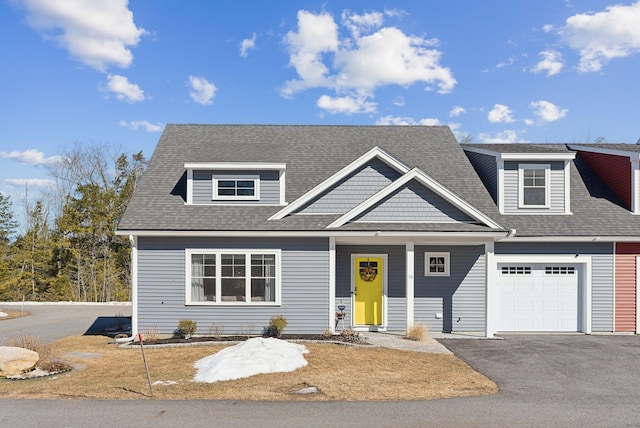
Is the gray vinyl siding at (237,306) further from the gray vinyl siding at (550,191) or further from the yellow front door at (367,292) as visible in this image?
the gray vinyl siding at (550,191)

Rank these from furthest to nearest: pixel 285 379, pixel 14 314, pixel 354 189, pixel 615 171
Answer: pixel 14 314, pixel 615 171, pixel 354 189, pixel 285 379

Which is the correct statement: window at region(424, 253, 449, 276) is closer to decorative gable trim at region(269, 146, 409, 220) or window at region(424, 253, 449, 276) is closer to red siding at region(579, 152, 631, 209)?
decorative gable trim at region(269, 146, 409, 220)

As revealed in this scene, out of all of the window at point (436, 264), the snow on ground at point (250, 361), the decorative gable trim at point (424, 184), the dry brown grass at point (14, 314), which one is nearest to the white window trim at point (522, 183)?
the decorative gable trim at point (424, 184)

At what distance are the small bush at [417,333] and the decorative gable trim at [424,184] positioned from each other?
359 centimetres

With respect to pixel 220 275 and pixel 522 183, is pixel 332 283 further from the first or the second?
pixel 522 183

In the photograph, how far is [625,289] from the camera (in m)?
14.8

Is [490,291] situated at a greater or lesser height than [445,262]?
lesser

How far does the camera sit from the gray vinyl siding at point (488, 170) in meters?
15.8

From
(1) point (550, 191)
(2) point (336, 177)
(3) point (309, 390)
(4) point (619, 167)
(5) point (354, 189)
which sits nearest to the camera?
(3) point (309, 390)

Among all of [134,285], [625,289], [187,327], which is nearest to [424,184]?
[625,289]

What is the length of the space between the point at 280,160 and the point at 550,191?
904 cm

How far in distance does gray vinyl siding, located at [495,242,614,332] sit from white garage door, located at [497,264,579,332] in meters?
0.50

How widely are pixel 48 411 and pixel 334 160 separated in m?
11.8

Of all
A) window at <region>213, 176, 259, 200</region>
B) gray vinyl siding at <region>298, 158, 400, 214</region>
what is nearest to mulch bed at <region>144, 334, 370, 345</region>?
gray vinyl siding at <region>298, 158, 400, 214</region>
